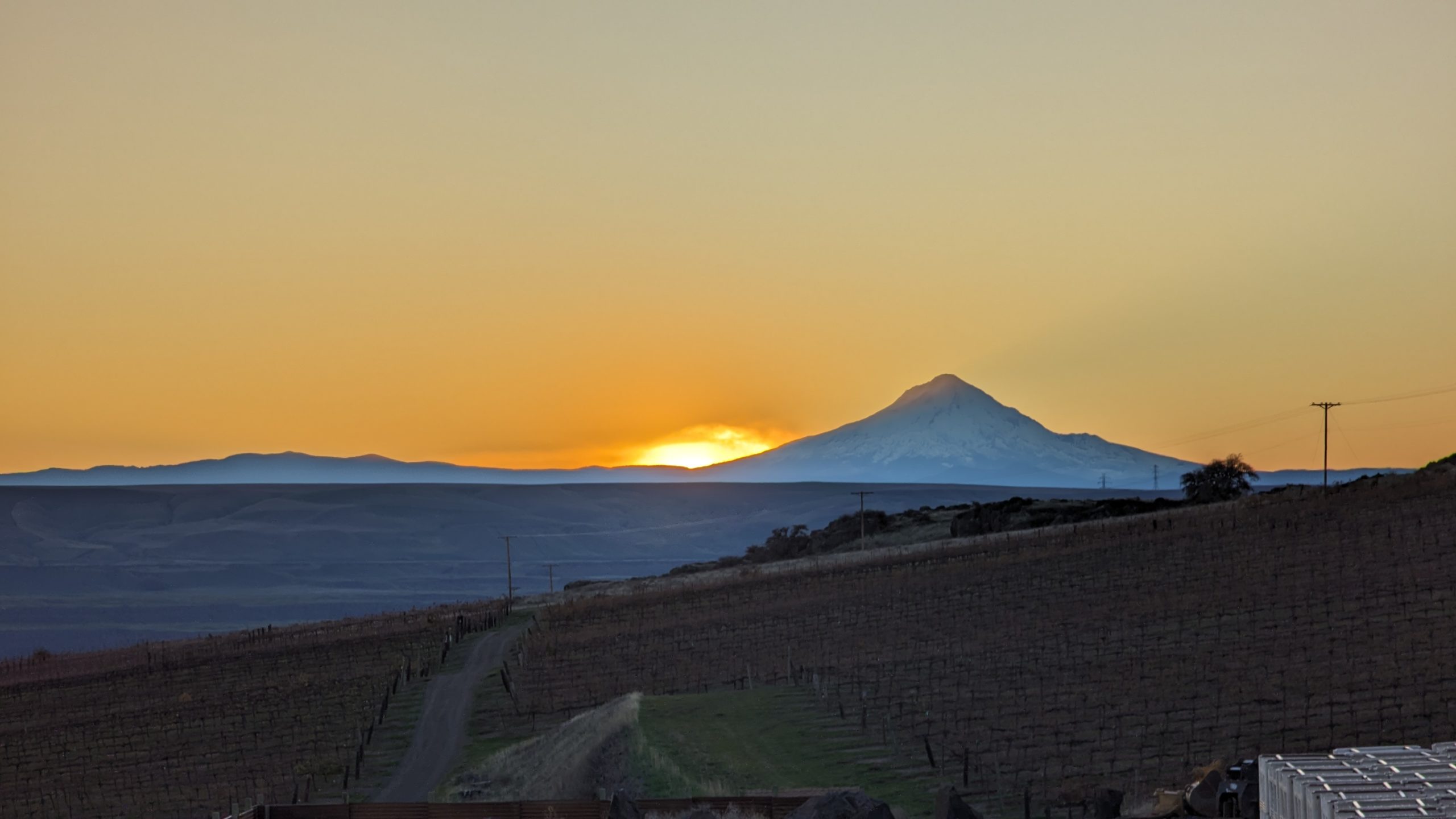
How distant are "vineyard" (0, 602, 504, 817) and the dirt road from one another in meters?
1.40

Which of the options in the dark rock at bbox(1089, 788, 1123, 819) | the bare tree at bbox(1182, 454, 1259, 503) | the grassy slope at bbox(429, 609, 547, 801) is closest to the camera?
the dark rock at bbox(1089, 788, 1123, 819)

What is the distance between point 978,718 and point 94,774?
1129 inches

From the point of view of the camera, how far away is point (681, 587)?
90688 millimetres

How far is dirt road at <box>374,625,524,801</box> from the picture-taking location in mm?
40031

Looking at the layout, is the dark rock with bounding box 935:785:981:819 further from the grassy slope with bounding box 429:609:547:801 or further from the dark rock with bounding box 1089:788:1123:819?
the grassy slope with bounding box 429:609:547:801

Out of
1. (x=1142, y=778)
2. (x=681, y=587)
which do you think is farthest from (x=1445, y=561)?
(x=681, y=587)

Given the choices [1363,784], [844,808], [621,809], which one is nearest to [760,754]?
[621,809]

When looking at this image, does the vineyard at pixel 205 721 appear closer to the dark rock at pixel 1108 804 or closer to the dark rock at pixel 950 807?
the dark rock at pixel 950 807

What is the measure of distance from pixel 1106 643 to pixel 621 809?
86.6 feet

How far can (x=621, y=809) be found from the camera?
21828 mm

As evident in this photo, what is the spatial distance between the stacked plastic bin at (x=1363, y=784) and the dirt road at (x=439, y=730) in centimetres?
2659

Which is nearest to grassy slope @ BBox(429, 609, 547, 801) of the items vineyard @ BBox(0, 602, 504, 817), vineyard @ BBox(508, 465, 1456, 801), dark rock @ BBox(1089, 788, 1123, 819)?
vineyard @ BBox(508, 465, 1456, 801)

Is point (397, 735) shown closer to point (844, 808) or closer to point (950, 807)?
point (950, 807)

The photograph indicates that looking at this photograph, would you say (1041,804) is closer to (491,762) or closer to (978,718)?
(978,718)
